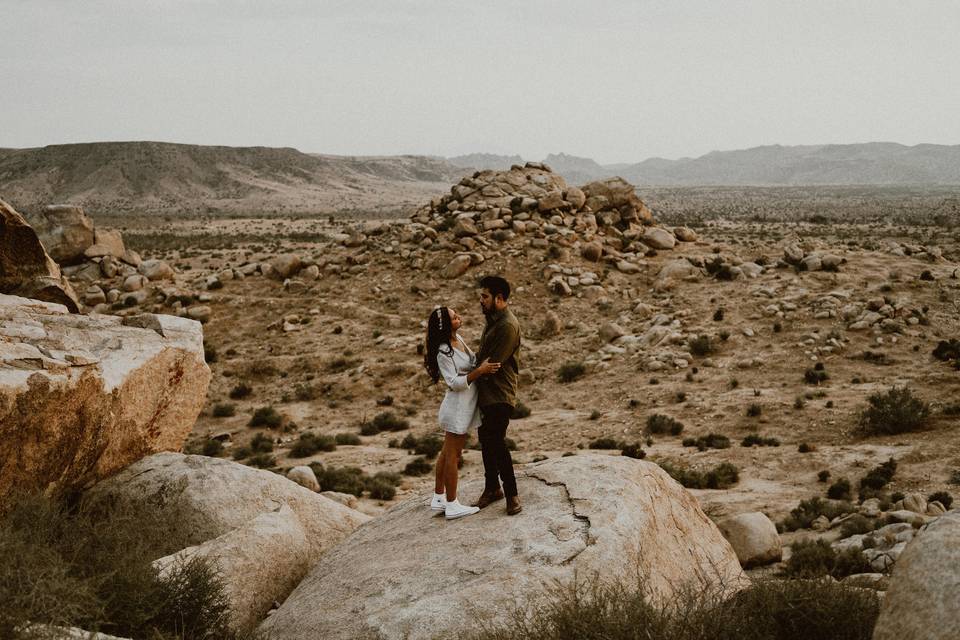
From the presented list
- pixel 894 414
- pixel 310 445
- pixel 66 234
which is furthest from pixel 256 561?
pixel 66 234

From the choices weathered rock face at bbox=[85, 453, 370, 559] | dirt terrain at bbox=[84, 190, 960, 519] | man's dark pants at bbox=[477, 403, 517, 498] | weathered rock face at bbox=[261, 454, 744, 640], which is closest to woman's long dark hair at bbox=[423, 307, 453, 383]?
man's dark pants at bbox=[477, 403, 517, 498]

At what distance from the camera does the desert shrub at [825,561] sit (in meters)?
7.27

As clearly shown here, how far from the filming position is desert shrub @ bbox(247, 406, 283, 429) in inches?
607

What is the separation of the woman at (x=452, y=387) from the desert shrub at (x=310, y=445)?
844cm

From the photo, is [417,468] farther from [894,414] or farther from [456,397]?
[894,414]

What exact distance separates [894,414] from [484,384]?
9.99 metres

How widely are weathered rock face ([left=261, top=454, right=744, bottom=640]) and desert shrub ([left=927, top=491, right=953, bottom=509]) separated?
4749 millimetres

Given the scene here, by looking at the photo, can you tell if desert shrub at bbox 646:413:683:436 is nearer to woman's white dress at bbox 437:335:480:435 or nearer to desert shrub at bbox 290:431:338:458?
desert shrub at bbox 290:431:338:458

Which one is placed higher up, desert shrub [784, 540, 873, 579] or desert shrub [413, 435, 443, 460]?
desert shrub [784, 540, 873, 579]

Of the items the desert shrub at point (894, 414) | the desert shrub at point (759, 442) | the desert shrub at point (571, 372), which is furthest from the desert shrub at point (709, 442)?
the desert shrub at point (571, 372)

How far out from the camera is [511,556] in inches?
192

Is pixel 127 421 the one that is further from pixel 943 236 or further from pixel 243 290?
pixel 943 236

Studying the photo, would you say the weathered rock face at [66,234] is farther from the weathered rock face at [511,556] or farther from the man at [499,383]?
the man at [499,383]

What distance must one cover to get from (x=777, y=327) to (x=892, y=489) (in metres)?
8.75
